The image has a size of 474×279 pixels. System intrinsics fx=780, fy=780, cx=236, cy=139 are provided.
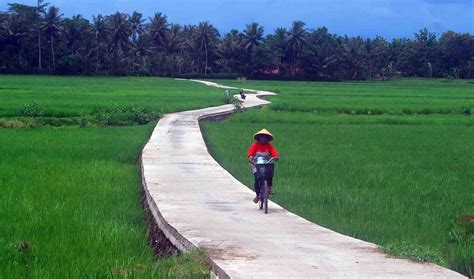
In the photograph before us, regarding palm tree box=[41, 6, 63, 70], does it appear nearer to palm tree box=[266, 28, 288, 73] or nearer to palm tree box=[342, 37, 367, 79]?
palm tree box=[266, 28, 288, 73]

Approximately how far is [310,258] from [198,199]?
285cm

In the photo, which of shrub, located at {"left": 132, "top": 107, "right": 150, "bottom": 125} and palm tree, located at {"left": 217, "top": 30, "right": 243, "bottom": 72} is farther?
palm tree, located at {"left": 217, "top": 30, "right": 243, "bottom": 72}

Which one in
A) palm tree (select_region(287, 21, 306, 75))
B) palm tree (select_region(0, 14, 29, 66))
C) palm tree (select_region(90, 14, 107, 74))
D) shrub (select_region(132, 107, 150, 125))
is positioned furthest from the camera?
palm tree (select_region(287, 21, 306, 75))

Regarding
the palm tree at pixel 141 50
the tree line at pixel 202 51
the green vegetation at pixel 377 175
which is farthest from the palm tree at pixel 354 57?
the green vegetation at pixel 377 175

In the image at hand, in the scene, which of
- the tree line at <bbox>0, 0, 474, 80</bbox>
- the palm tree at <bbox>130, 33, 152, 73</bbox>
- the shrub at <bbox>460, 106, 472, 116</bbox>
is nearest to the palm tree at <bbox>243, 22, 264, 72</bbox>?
the tree line at <bbox>0, 0, 474, 80</bbox>

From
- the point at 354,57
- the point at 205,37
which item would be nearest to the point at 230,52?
the point at 205,37

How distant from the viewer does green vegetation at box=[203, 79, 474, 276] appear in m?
6.68

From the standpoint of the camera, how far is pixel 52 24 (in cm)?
6669

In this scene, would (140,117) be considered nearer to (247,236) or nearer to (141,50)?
(247,236)

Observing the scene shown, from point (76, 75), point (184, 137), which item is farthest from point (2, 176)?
point (76, 75)

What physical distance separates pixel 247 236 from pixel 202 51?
71.4 m

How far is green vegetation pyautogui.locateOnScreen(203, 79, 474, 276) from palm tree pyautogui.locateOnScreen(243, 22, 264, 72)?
172 ft

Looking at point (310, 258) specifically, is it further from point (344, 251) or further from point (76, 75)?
point (76, 75)

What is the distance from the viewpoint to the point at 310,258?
17.3 feet
